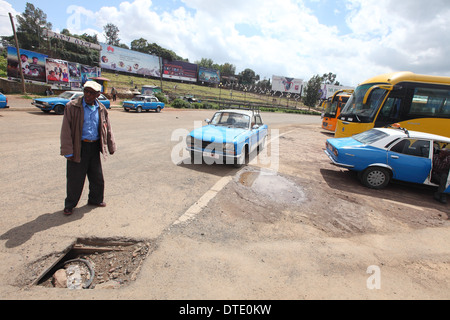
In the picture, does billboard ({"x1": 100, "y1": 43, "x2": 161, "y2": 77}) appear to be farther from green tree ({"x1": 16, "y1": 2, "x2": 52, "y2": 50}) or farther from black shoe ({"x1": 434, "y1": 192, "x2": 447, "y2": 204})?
black shoe ({"x1": 434, "y1": 192, "x2": 447, "y2": 204})

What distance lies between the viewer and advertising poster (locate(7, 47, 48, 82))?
71.3 feet

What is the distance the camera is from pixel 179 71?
59812 mm

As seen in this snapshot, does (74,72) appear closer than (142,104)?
No

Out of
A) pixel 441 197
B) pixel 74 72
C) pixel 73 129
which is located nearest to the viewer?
pixel 73 129

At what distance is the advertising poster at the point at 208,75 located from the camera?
214 ft

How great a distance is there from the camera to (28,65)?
73.8 ft

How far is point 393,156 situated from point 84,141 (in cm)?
664

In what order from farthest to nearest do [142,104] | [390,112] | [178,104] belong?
[178,104] → [142,104] → [390,112]

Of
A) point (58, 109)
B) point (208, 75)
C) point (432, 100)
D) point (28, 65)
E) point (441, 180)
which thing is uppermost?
point (208, 75)

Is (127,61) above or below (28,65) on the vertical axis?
above

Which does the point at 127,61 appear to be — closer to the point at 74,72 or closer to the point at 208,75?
the point at 74,72

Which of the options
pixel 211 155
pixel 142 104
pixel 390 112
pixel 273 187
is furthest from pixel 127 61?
pixel 273 187

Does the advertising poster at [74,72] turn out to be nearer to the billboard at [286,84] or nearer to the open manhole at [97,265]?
the open manhole at [97,265]

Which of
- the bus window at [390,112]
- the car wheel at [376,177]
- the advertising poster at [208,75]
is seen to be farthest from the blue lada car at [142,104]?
the advertising poster at [208,75]
